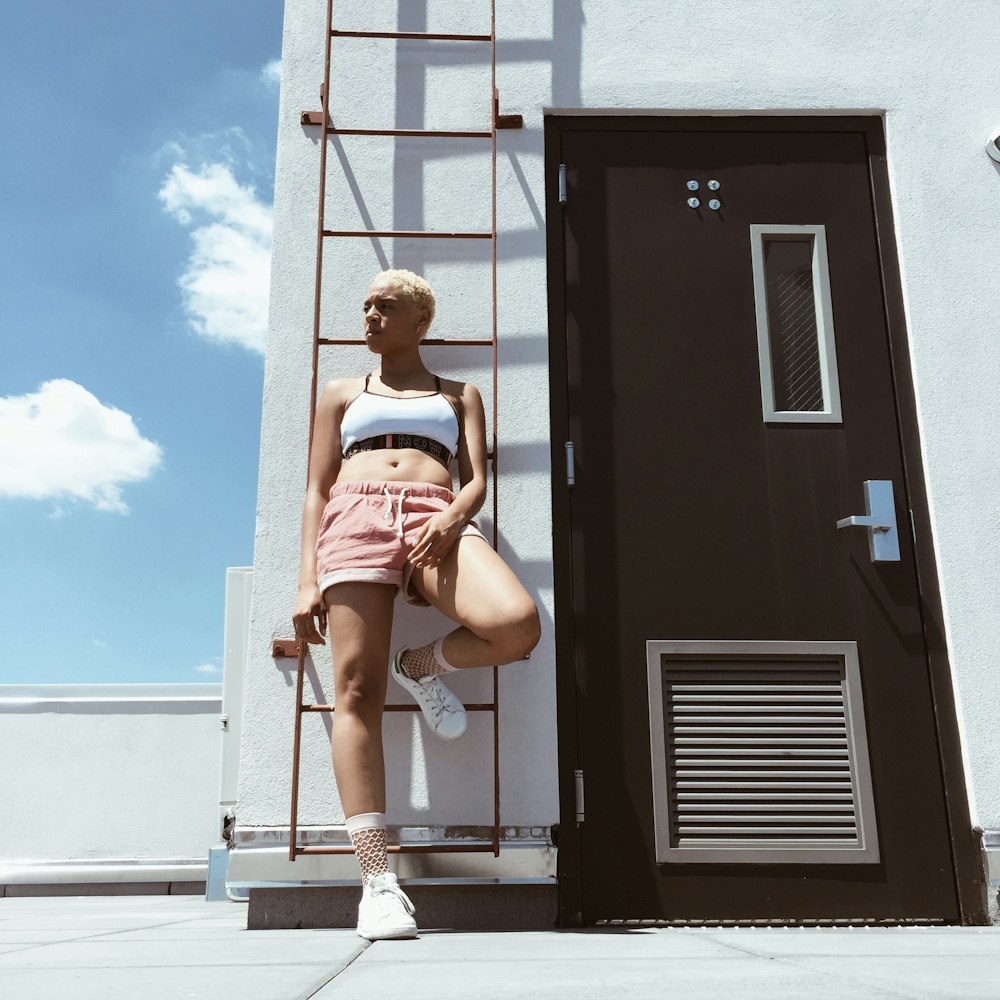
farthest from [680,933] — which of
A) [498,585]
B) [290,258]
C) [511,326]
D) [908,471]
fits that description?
[290,258]

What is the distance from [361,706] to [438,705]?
0.29 m

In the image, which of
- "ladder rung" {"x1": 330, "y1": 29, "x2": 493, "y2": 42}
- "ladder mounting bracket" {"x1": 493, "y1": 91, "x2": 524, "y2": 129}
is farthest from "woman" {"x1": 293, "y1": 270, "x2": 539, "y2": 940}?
"ladder rung" {"x1": 330, "y1": 29, "x2": 493, "y2": 42}

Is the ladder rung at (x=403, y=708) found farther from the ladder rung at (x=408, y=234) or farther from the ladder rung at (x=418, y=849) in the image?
the ladder rung at (x=408, y=234)

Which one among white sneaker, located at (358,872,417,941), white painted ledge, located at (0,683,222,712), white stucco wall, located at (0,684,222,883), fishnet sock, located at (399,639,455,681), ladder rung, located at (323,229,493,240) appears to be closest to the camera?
white sneaker, located at (358,872,417,941)

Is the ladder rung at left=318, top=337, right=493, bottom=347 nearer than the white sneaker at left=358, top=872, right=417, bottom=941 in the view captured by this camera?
No

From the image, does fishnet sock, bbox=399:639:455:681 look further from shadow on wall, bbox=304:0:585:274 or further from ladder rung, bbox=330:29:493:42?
ladder rung, bbox=330:29:493:42

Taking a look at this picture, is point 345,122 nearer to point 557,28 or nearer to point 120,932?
point 557,28

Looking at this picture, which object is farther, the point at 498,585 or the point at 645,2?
the point at 645,2

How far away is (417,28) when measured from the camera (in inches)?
139

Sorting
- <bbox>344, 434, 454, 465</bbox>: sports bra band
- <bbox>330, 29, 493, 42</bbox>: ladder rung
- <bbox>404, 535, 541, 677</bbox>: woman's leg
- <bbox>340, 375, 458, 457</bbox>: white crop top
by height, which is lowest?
<bbox>404, 535, 541, 677</bbox>: woman's leg

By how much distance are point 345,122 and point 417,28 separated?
45 centimetres

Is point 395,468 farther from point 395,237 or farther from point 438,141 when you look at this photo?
point 438,141

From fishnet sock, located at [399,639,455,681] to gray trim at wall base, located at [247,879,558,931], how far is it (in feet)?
1.96

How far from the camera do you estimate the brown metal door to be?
282 centimetres
